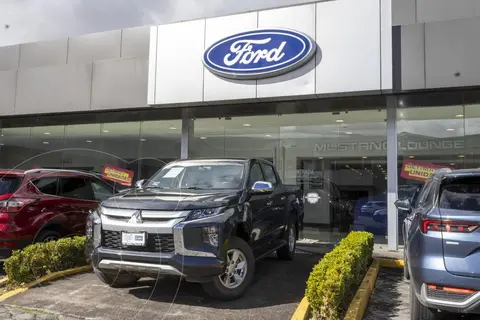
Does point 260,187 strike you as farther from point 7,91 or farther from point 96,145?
point 7,91

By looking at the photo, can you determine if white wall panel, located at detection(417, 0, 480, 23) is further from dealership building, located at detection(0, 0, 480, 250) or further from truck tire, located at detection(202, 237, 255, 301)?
truck tire, located at detection(202, 237, 255, 301)

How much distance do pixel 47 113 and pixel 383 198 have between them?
9.35 m

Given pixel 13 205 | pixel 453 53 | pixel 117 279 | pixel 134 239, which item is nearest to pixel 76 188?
pixel 13 205

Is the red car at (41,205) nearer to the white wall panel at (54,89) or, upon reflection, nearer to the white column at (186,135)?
the white column at (186,135)

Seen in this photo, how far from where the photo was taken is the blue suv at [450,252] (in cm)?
354

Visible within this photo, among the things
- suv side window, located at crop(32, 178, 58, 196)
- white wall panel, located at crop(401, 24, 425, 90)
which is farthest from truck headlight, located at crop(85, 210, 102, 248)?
white wall panel, located at crop(401, 24, 425, 90)

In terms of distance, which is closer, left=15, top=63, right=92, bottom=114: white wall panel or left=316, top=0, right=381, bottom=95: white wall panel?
left=316, top=0, right=381, bottom=95: white wall panel

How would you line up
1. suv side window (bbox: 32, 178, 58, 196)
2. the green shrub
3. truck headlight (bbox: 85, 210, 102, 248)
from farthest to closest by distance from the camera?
suv side window (bbox: 32, 178, 58, 196) → the green shrub → truck headlight (bbox: 85, 210, 102, 248)

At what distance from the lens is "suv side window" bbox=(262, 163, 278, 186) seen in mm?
7070

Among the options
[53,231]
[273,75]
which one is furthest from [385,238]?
[53,231]

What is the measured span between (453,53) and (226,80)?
4713 mm

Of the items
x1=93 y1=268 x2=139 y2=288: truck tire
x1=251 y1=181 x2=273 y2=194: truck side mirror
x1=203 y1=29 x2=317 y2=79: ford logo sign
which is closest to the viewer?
x1=93 y1=268 x2=139 y2=288: truck tire

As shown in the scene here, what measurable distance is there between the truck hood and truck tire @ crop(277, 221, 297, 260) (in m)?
2.39

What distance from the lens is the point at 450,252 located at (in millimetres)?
3623
